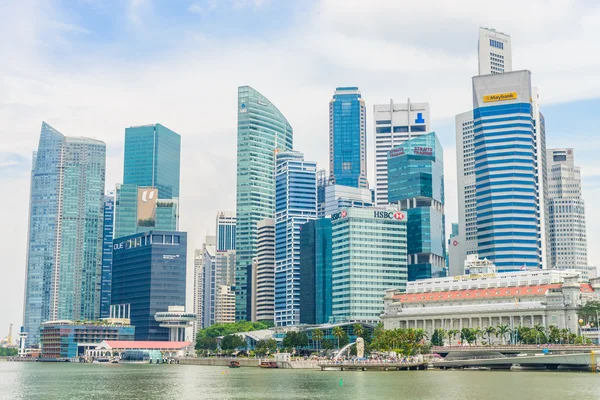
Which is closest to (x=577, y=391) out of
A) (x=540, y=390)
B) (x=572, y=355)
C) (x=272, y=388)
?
(x=540, y=390)

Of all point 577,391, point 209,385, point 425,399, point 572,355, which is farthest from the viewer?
point 572,355

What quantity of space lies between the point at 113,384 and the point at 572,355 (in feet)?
Answer: 337

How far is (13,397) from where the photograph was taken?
449 feet

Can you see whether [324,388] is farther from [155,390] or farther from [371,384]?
[155,390]

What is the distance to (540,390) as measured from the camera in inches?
5172

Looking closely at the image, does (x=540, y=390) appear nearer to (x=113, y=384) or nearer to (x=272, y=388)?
(x=272, y=388)

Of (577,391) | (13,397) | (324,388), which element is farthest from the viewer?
(324,388)

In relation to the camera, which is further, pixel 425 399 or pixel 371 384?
pixel 371 384

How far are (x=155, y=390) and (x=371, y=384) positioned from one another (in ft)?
130

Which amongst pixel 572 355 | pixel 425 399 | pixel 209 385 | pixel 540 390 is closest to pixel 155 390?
pixel 209 385

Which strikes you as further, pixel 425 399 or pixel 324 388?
pixel 324 388

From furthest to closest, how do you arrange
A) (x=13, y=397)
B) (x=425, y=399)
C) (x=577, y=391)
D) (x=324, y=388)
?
1. (x=324, y=388)
2. (x=13, y=397)
3. (x=577, y=391)
4. (x=425, y=399)

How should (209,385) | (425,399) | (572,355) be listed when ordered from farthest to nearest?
(572,355) < (209,385) < (425,399)

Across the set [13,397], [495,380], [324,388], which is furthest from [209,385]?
[495,380]
